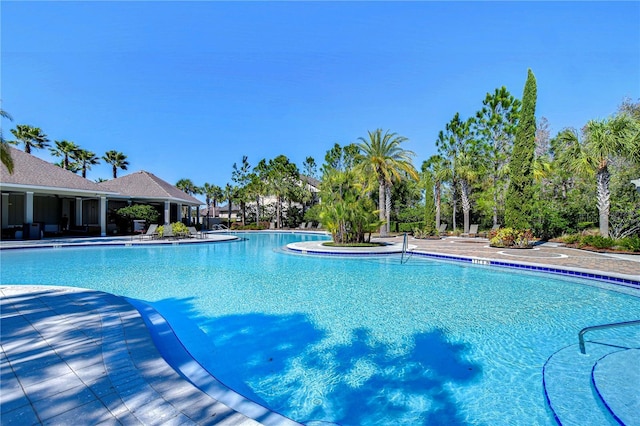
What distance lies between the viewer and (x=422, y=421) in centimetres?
281

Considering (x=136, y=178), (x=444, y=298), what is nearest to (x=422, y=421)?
(x=444, y=298)

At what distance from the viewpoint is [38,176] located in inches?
766

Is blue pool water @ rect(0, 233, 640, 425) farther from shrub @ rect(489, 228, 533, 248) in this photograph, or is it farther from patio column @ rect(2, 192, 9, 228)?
patio column @ rect(2, 192, 9, 228)

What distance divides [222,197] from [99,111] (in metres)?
23.2

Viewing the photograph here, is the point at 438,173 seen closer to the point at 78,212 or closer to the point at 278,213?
the point at 278,213

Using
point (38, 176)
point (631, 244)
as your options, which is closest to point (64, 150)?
point (38, 176)

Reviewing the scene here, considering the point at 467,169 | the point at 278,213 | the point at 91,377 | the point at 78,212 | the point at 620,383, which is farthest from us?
the point at 278,213

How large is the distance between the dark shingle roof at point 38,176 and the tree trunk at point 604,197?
30.1m

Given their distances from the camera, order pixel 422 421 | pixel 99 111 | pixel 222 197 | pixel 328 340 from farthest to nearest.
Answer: pixel 222 197, pixel 99 111, pixel 328 340, pixel 422 421

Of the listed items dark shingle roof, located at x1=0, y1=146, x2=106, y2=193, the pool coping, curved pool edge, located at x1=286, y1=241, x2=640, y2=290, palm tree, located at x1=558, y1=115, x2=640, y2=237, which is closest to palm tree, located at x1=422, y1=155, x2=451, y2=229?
palm tree, located at x1=558, y1=115, x2=640, y2=237

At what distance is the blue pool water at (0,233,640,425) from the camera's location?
10.3 ft

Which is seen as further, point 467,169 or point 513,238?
point 467,169

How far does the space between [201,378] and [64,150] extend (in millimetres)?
33911

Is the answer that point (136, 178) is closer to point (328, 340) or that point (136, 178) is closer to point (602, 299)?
point (328, 340)
